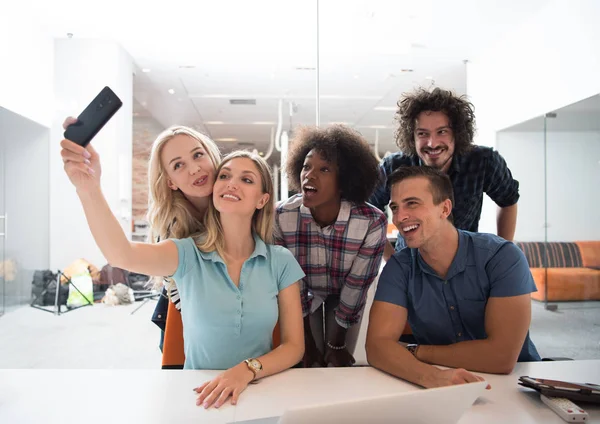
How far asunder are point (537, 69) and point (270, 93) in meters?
3.39

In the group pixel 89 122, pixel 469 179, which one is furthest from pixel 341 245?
pixel 89 122

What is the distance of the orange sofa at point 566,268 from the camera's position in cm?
405

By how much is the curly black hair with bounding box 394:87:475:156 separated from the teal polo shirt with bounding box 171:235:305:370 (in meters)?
1.08

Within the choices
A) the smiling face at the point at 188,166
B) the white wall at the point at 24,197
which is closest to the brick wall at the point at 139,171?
the white wall at the point at 24,197

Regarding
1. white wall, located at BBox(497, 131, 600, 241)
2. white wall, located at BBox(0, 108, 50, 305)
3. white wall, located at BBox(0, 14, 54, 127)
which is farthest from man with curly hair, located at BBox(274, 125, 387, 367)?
white wall, located at BBox(0, 108, 50, 305)

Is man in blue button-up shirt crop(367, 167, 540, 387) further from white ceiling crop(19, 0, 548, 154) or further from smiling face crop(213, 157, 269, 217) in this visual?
white ceiling crop(19, 0, 548, 154)

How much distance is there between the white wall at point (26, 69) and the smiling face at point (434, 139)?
429 centimetres

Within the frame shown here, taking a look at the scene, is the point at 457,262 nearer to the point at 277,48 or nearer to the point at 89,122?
the point at 89,122

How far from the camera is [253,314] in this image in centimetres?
126

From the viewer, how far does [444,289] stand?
4.55 ft

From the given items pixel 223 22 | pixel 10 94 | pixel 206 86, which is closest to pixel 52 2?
pixel 10 94

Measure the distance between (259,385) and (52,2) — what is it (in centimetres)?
498

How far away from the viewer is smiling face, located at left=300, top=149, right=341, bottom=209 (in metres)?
1.74

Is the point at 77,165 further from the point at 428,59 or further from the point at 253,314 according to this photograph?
the point at 428,59
